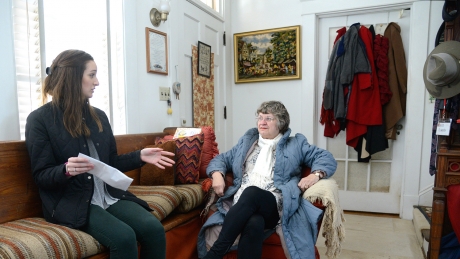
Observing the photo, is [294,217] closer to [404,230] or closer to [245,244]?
[245,244]

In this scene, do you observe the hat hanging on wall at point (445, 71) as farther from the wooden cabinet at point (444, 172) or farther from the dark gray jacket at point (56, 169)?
the dark gray jacket at point (56, 169)

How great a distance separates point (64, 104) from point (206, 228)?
99 cm

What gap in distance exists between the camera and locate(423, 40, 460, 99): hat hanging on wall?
1.67 m

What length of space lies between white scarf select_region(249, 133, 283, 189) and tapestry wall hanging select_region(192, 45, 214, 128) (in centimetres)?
107

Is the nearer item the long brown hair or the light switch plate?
the long brown hair

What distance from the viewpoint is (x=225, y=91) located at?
3402 millimetres

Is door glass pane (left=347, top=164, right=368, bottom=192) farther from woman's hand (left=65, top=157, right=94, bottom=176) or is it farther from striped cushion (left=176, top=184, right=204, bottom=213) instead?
woman's hand (left=65, top=157, right=94, bottom=176)

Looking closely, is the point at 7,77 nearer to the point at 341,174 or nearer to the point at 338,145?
the point at 338,145

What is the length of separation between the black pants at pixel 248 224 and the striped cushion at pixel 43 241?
578 millimetres

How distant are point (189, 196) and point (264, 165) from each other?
1.65 ft

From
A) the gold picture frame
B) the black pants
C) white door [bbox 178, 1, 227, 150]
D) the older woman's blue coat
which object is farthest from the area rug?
the gold picture frame

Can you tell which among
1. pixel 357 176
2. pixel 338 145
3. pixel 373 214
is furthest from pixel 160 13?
pixel 373 214

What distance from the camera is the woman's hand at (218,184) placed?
1.74 m

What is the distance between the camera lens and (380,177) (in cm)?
303
